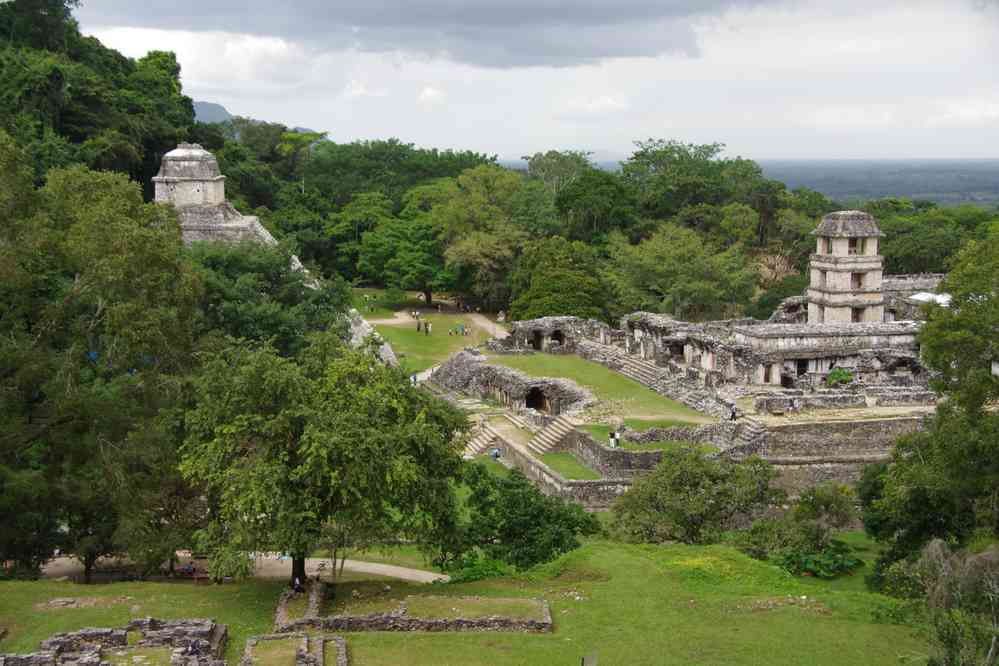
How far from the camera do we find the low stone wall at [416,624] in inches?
711

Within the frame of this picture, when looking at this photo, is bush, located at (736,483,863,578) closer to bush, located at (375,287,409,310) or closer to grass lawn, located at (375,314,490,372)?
grass lawn, located at (375,314,490,372)

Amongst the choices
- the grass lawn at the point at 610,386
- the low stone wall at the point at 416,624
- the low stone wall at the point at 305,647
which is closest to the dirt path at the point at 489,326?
the grass lawn at the point at 610,386

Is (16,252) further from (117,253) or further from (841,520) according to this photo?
(841,520)

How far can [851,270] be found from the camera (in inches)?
1628

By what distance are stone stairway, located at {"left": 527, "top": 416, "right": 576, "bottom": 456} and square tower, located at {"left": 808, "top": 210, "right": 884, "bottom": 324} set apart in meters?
12.0

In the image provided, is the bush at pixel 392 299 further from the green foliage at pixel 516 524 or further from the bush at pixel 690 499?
the green foliage at pixel 516 524

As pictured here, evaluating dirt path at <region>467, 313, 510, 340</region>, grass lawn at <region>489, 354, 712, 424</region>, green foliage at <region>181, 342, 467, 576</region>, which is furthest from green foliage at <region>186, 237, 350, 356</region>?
dirt path at <region>467, 313, 510, 340</region>

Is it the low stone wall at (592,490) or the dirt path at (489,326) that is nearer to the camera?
the low stone wall at (592,490)

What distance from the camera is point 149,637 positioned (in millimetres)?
16781

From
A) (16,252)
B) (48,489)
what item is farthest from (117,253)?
(48,489)

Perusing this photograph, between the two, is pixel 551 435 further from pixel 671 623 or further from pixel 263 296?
pixel 671 623

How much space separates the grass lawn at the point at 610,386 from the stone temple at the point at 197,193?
13609mm

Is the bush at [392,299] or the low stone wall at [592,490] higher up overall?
the bush at [392,299]

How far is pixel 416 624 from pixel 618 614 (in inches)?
136
